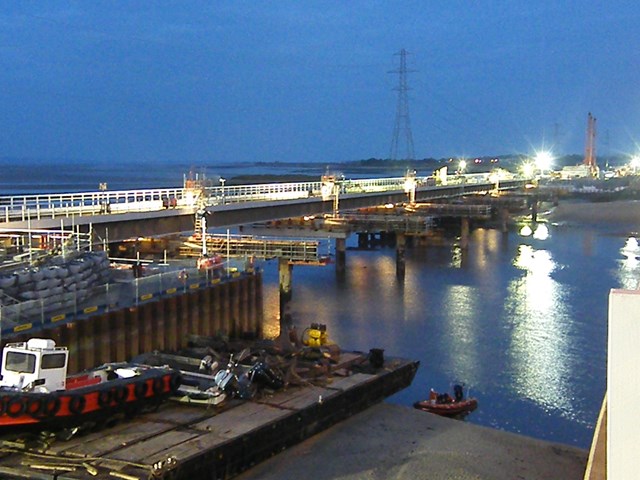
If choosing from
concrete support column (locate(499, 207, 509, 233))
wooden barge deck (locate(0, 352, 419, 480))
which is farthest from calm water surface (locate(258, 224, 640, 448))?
concrete support column (locate(499, 207, 509, 233))

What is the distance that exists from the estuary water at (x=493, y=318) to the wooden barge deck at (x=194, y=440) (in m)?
6.12

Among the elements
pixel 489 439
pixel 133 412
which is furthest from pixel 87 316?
pixel 489 439

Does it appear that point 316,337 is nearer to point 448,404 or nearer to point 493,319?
point 448,404

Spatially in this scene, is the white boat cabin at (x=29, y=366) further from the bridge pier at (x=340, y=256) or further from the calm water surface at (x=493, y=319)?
the bridge pier at (x=340, y=256)

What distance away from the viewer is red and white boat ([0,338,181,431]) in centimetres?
1571

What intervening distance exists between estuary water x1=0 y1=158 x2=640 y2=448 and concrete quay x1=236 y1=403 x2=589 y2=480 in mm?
2541

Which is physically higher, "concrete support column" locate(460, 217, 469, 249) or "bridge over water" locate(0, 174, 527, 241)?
"bridge over water" locate(0, 174, 527, 241)

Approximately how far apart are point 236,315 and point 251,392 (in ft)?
27.5

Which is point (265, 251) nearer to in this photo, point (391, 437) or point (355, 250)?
point (391, 437)

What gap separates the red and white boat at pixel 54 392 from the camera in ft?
51.5

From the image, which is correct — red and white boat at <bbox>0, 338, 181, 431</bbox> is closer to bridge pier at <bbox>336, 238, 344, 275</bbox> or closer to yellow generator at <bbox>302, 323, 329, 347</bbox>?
yellow generator at <bbox>302, 323, 329, 347</bbox>

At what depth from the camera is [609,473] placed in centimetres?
1016

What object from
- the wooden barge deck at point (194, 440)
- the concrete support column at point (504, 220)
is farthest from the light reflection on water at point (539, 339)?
the concrete support column at point (504, 220)

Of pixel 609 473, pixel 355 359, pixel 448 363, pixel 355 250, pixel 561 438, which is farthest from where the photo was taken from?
pixel 355 250
